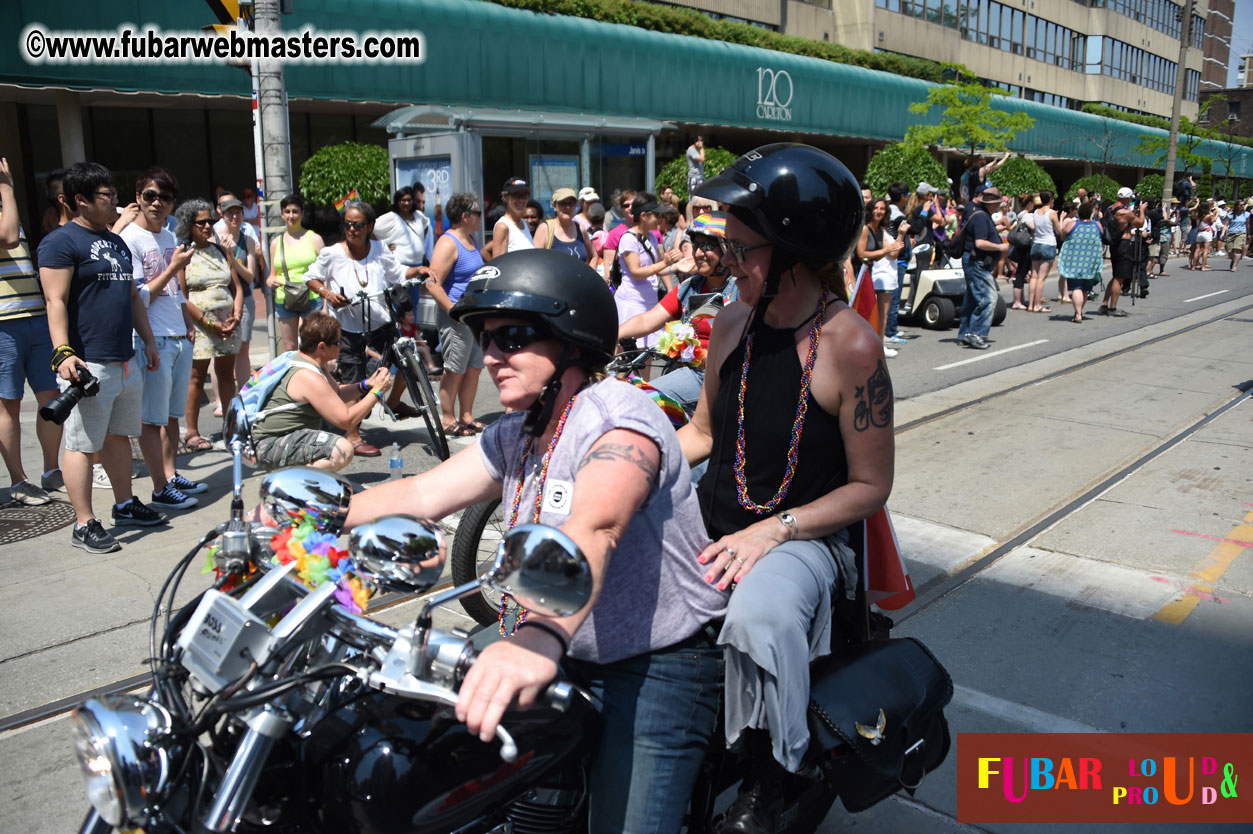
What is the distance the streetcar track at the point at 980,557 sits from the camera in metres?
3.69

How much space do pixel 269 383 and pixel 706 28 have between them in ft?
74.3

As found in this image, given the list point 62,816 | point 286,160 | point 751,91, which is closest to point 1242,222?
point 751,91

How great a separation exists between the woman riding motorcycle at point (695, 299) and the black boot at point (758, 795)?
1413 mm

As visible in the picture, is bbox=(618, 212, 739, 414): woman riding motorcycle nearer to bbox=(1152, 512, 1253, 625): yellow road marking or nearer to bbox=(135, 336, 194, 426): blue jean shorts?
bbox=(1152, 512, 1253, 625): yellow road marking

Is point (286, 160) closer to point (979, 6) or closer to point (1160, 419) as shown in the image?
point (1160, 419)

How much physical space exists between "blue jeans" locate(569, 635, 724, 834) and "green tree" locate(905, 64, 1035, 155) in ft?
91.2

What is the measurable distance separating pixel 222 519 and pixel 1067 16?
55.6m

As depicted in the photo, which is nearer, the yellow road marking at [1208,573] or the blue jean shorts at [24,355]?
the yellow road marking at [1208,573]

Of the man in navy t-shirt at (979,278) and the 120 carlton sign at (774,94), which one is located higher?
the 120 carlton sign at (774,94)

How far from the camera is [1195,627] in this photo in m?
4.41

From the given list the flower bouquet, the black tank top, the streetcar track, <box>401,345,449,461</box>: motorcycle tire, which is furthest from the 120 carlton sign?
the black tank top

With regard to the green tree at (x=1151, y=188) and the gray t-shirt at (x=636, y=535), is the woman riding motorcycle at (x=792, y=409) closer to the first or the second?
the gray t-shirt at (x=636, y=535)

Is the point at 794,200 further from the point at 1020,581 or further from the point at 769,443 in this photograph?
the point at 1020,581

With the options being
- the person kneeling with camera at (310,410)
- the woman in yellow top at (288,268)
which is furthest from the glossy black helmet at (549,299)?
the woman in yellow top at (288,268)
